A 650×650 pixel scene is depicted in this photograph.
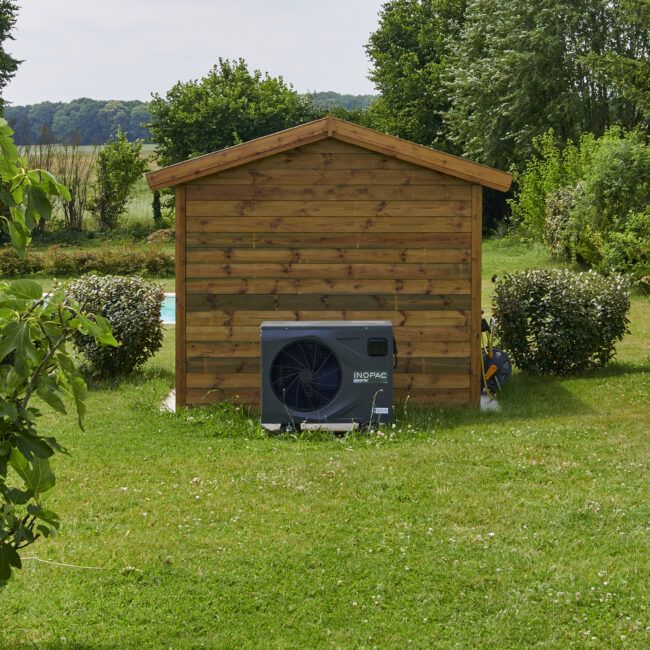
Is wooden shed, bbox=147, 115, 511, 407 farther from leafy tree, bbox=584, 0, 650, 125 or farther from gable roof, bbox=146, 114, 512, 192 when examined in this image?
leafy tree, bbox=584, 0, 650, 125


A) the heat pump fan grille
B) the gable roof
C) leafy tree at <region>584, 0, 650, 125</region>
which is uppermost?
leafy tree at <region>584, 0, 650, 125</region>

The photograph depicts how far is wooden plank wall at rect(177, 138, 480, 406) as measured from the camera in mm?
11555

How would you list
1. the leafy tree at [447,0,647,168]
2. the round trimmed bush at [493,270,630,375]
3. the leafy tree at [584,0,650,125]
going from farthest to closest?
the leafy tree at [447,0,647,168] → the leafy tree at [584,0,650,125] → the round trimmed bush at [493,270,630,375]

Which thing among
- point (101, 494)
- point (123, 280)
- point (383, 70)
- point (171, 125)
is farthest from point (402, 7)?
point (101, 494)

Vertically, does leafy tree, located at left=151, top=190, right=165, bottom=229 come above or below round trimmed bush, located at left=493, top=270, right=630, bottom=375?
above

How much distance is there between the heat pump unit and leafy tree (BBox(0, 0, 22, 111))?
38.2 m

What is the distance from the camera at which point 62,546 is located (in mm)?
7172

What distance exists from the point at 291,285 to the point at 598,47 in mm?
30255

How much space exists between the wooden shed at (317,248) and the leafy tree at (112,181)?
30606mm

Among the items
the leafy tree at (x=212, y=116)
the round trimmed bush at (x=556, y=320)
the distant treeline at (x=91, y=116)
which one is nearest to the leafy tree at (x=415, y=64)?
the leafy tree at (x=212, y=116)

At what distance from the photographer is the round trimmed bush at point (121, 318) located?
1362cm

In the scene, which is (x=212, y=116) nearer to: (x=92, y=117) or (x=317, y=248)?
(x=317, y=248)

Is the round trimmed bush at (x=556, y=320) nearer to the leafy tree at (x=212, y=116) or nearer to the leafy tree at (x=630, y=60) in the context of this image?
the leafy tree at (x=630, y=60)

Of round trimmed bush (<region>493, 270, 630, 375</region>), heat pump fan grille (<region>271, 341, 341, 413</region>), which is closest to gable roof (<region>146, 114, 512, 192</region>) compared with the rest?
heat pump fan grille (<region>271, 341, 341, 413</region>)
